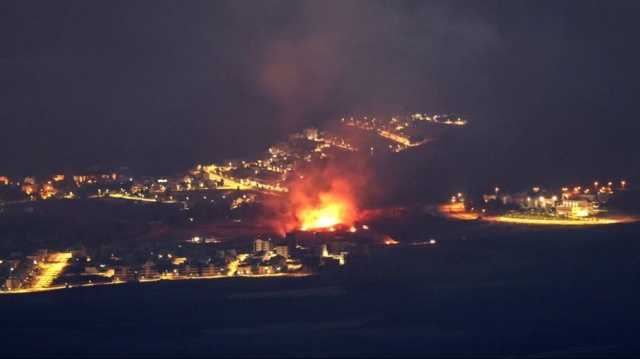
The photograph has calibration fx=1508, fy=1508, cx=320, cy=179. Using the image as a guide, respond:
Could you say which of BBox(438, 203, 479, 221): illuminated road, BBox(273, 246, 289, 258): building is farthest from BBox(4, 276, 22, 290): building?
BBox(438, 203, 479, 221): illuminated road

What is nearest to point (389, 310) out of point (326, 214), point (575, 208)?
point (326, 214)

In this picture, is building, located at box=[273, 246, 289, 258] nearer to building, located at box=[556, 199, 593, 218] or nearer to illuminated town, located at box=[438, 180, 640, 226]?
illuminated town, located at box=[438, 180, 640, 226]

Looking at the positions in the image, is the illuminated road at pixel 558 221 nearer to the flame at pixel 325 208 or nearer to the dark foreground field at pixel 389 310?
the dark foreground field at pixel 389 310

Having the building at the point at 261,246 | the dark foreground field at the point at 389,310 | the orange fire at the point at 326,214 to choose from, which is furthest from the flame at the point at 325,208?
the dark foreground field at the point at 389,310

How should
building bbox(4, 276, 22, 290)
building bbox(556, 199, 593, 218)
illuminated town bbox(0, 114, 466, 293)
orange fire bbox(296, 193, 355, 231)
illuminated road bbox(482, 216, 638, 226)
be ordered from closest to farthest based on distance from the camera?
building bbox(4, 276, 22, 290) < illuminated town bbox(0, 114, 466, 293) < illuminated road bbox(482, 216, 638, 226) < orange fire bbox(296, 193, 355, 231) < building bbox(556, 199, 593, 218)

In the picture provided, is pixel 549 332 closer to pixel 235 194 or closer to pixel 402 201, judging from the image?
pixel 402 201

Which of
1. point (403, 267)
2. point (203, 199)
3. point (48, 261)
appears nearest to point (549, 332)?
point (403, 267)
